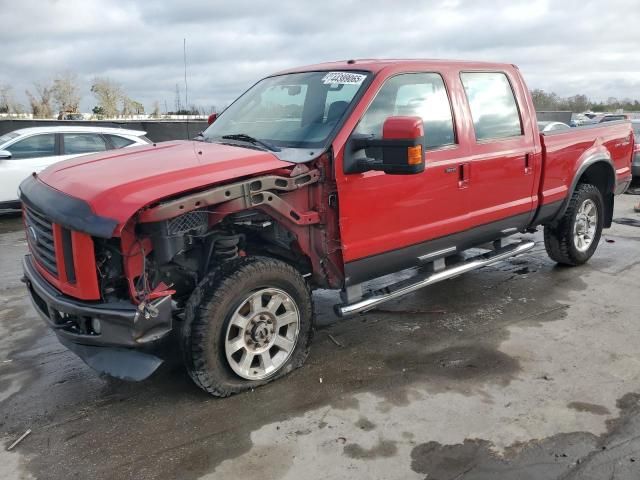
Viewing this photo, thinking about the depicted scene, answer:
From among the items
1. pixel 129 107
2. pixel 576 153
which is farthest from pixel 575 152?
pixel 129 107

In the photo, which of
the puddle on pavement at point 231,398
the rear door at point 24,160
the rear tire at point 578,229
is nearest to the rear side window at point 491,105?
the rear tire at point 578,229

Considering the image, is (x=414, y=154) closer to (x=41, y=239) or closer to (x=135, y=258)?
(x=135, y=258)

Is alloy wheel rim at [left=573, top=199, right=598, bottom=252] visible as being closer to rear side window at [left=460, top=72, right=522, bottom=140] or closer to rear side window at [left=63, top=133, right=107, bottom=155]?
rear side window at [left=460, top=72, right=522, bottom=140]

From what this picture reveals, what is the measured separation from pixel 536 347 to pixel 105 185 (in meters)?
3.17

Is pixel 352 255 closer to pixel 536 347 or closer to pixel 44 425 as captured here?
pixel 536 347

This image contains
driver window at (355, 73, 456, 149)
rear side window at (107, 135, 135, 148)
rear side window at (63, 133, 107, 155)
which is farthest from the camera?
rear side window at (107, 135, 135, 148)

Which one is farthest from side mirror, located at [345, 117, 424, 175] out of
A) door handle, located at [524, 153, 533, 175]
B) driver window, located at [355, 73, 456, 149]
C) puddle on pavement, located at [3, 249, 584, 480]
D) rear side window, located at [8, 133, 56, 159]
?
rear side window, located at [8, 133, 56, 159]

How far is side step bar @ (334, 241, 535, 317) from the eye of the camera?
13.0 feet

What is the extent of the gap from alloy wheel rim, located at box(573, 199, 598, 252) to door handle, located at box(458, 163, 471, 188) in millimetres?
2105

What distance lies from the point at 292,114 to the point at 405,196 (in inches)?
40.1

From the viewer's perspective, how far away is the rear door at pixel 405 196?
3795 millimetres

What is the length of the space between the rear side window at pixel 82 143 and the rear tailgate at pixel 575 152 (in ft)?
23.5

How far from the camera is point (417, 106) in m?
4.25

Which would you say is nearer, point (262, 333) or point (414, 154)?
point (414, 154)
